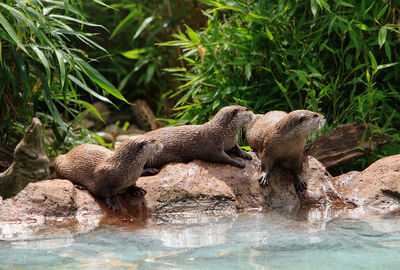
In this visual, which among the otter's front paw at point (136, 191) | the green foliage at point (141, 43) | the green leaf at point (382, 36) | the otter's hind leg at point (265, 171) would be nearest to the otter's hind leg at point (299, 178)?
the otter's hind leg at point (265, 171)

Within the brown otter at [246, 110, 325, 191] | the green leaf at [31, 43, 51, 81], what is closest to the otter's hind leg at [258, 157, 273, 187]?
the brown otter at [246, 110, 325, 191]

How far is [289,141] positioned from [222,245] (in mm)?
1158

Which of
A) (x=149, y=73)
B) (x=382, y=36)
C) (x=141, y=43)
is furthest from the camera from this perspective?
(x=141, y=43)

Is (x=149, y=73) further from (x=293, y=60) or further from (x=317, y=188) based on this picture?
(x=317, y=188)

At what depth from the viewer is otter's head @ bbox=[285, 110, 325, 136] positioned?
11.0 feet

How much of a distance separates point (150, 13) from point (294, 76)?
2855 mm

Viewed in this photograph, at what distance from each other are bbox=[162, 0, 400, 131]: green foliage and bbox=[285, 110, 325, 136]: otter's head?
0.87 meters

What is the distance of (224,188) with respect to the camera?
329cm

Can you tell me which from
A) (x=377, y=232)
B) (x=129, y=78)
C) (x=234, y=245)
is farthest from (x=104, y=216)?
(x=129, y=78)

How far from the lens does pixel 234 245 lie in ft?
→ 7.95

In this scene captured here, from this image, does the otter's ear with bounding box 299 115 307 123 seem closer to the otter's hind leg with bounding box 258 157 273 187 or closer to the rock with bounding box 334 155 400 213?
the otter's hind leg with bounding box 258 157 273 187

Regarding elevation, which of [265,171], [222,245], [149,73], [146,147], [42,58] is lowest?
[222,245]

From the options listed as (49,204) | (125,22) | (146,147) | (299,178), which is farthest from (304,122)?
(125,22)

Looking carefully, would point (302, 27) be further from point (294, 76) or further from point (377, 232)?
point (377, 232)
